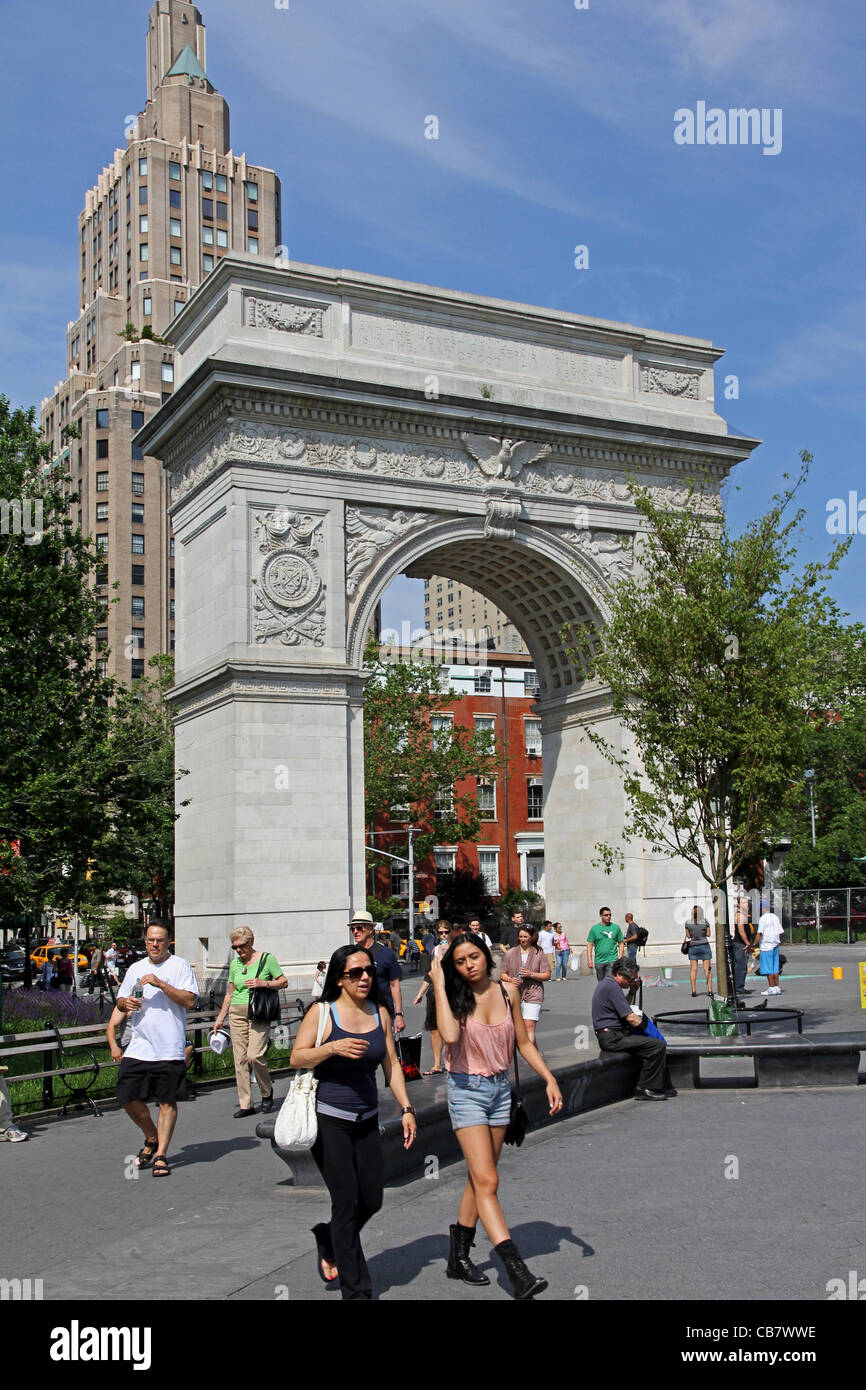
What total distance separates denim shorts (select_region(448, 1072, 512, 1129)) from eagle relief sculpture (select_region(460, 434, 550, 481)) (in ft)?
82.1

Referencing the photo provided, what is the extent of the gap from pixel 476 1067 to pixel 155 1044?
14.6ft

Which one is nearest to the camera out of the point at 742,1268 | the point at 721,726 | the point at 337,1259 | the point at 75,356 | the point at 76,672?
the point at 337,1259

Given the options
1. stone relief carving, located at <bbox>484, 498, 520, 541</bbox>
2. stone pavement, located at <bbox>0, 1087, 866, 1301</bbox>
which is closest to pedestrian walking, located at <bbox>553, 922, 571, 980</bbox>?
stone relief carving, located at <bbox>484, 498, 520, 541</bbox>

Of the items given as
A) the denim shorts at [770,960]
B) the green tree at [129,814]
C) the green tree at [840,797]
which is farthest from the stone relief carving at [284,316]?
the green tree at [840,797]

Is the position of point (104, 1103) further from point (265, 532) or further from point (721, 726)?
point (265, 532)

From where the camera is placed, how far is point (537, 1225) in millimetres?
8156

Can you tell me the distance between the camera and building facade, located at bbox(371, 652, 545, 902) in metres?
62.7

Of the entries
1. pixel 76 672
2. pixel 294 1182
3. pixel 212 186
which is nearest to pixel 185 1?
pixel 212 186

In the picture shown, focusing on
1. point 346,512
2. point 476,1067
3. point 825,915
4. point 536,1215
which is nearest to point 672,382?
point 346,512

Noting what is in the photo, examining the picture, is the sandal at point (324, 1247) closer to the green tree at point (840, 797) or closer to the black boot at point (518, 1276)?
the black boot at point (518, 1276)

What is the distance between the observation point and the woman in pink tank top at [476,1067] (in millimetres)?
6988

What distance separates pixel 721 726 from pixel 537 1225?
35.8 feet

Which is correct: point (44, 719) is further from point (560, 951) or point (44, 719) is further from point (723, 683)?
point (560, 951)

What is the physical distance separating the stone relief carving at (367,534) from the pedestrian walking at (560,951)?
32.4ft
